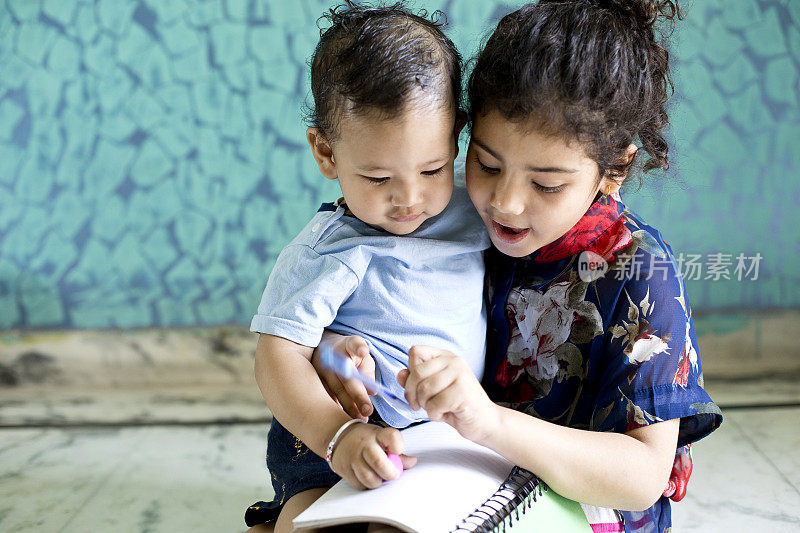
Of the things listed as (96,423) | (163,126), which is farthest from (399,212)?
(96,423)

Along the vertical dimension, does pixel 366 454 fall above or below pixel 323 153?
below

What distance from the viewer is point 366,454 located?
2.55 feet

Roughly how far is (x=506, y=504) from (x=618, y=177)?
402 mm

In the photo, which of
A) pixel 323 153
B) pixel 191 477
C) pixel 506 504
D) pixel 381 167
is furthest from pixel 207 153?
pixel 506 504

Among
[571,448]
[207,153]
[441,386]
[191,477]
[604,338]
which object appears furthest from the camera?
[207,153]

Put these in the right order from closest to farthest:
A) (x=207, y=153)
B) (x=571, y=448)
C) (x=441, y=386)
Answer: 1. (x=441, y=386)
2. (x=571, y=448)
3. (x=207, y=153)

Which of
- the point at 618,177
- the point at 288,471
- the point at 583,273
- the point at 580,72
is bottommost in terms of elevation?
the point at 288,471

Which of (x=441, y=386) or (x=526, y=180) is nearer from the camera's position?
(x=441, y=386)

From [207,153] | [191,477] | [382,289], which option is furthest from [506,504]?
[207,153]

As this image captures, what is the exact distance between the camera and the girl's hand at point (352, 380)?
2.93ft

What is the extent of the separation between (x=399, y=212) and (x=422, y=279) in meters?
0.11

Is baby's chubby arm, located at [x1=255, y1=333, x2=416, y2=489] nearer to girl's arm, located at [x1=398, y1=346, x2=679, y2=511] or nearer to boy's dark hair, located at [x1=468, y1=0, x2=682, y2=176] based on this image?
girl's arm, located at [x1=398, y1=346, x2=679, y2=511]

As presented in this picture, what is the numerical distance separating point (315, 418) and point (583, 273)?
0.38m

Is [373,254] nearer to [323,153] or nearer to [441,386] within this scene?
[323,153]
